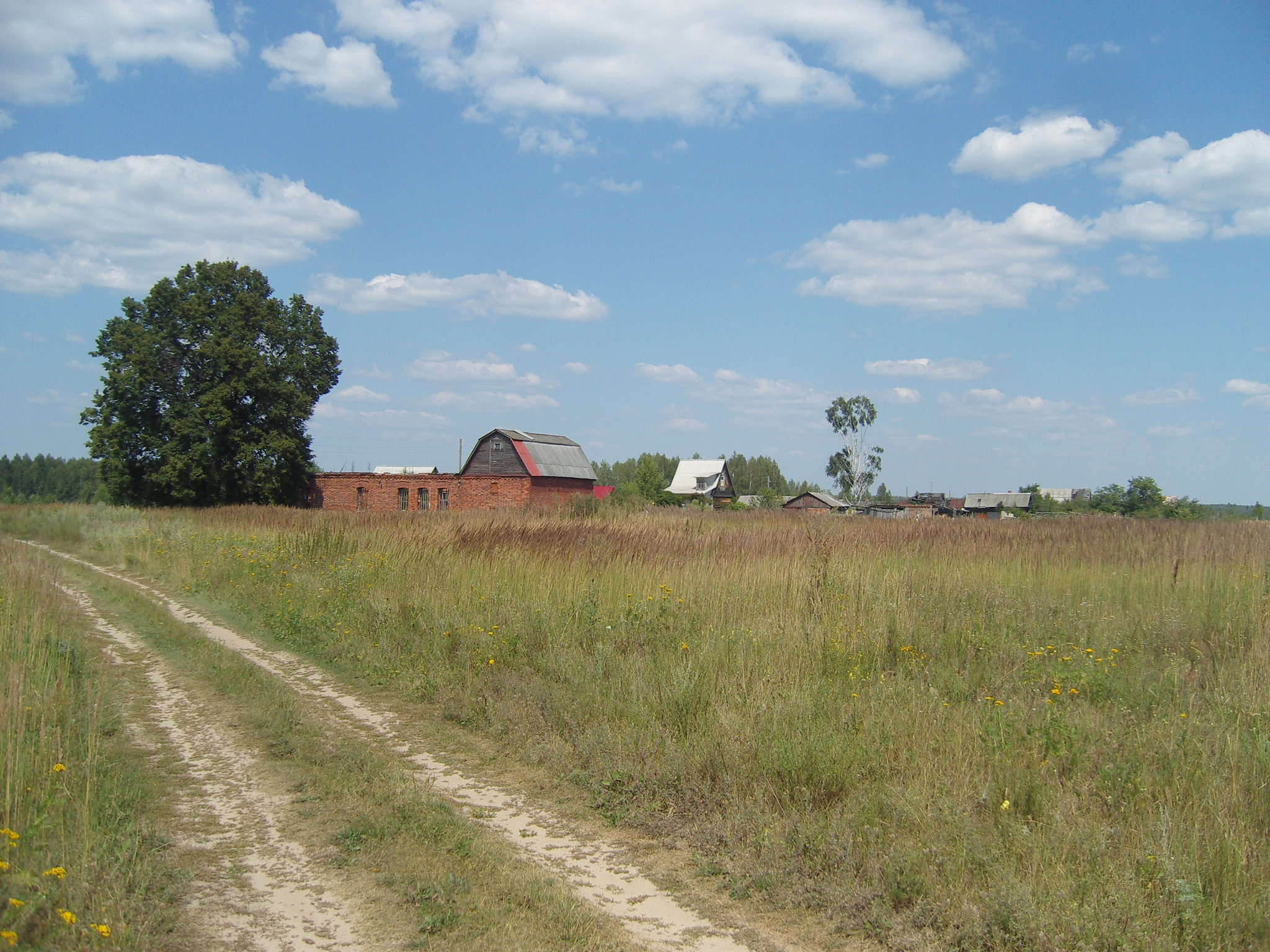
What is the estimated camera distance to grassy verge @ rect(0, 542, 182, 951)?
343cm

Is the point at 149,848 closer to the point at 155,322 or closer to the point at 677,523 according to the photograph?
the point at 677,523

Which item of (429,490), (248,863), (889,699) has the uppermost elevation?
(429,490)

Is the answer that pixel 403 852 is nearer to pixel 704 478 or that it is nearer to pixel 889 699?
pixel 889 699

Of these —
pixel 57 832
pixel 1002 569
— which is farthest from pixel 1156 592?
pixel 57 832

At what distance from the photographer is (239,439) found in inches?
1780

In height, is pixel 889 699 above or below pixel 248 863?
above

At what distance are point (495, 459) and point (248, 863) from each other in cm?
4680

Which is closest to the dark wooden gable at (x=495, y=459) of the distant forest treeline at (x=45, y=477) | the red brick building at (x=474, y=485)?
the red brick building at (x=474, y=485)

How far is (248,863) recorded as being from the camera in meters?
4.49

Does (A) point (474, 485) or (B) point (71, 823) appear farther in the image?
(A) point (474, 485)

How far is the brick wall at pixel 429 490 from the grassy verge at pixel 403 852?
4084 centimetres

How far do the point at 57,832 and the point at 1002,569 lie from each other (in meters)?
10.4

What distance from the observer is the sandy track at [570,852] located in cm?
382

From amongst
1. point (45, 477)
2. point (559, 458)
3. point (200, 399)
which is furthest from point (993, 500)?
point (45, 477)
